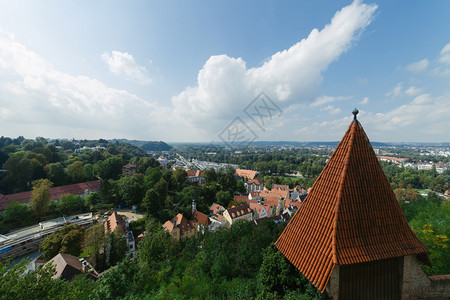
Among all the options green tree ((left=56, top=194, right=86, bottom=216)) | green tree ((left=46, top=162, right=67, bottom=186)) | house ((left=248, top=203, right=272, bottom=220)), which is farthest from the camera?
green tree ((left=46, top=162, right=67, bottom=186))

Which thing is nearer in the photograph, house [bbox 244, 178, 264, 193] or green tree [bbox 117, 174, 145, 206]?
green tree [bbox 117, 174, 145, 206]

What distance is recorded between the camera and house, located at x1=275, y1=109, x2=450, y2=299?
4016mm

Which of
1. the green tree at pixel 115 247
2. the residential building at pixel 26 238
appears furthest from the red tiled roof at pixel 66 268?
the residential building at pixel 26 238

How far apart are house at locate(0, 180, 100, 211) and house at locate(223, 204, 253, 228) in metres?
31.3

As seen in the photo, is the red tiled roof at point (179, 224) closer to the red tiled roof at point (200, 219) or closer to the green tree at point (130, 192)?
the red tiled roof at point (200, 219)

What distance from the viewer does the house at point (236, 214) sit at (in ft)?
89.7

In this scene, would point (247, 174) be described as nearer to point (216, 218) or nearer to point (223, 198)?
point (223, 198)

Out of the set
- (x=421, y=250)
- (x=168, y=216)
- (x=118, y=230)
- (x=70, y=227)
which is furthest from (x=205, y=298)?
(x=168, y=216)

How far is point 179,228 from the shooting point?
77.6ft

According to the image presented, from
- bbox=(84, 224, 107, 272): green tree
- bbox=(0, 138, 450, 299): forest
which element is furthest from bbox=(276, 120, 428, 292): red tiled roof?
bbox=(84, 224, 107, 272): green tree

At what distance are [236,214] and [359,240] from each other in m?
25.7

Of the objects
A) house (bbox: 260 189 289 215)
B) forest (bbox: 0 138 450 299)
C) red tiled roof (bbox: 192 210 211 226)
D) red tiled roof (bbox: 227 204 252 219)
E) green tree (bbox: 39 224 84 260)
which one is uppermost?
forest (bbox: 0 138 450 299)

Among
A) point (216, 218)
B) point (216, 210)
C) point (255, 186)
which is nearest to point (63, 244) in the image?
point (216, 218)

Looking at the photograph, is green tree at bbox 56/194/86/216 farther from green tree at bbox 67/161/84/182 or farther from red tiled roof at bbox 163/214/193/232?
red tiled roof at bbox 163/214/193/232
